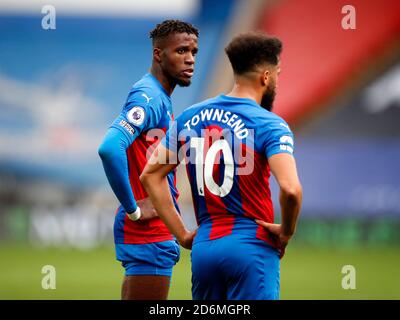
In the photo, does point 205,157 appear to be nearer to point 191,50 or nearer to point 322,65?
point 191,50

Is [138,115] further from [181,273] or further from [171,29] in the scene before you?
[181,273]

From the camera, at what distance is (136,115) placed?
6.02 metres

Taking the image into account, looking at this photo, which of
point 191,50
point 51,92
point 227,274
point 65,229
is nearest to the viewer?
point 227,274

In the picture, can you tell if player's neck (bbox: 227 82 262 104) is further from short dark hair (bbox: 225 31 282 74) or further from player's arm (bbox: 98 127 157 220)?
player's arm (bbox: 98 127 157 220)

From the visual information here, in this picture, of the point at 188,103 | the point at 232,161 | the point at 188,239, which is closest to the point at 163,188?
the point at 188,239

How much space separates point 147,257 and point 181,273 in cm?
748

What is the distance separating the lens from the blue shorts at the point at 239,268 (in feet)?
16.3

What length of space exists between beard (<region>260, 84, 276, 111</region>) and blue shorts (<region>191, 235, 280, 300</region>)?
2.73ft

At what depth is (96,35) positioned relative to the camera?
17.8m

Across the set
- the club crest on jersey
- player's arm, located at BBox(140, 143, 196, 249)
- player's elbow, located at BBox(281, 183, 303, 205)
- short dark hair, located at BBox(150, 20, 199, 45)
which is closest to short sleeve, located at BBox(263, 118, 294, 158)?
player's elbow, located at BBox(281, 183, 303, 205)

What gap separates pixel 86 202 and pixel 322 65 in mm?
5580

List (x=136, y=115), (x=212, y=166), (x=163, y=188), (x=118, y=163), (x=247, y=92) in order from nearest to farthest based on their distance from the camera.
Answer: (x=212, y=166) → (x=247, y=92) → (x=163, y=188) → (x=118, y=163) → (x=136, y=115)

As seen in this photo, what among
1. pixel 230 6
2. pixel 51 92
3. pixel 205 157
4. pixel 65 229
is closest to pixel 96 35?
pixel 51 92

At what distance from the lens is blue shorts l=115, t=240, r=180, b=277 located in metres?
6.08
